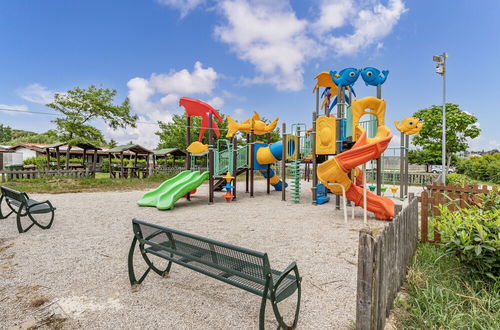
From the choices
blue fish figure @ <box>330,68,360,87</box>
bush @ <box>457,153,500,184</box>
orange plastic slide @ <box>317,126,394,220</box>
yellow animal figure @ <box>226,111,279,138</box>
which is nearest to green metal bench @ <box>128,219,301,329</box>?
orange plastic slide @ <box>317,126,394,220</box>

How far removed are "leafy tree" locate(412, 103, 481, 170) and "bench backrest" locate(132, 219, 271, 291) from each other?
27.8m

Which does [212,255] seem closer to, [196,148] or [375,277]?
[375,277]

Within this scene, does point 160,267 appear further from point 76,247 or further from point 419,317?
point 419,317

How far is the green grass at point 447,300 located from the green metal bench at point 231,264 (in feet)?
3.65

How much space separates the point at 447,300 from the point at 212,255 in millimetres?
2368

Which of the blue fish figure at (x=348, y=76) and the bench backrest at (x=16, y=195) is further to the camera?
the blue fish figure at (x=348, y=76)

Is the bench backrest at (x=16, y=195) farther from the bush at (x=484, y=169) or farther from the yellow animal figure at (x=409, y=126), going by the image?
the bush at (x=484, y=169)

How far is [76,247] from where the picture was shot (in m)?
4.62

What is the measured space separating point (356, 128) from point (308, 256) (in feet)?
18.0

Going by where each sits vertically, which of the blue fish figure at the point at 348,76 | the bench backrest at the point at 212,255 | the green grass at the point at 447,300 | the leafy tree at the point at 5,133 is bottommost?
the green grass at the point at 447,300

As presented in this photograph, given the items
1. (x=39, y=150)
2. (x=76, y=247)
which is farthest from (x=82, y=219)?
(x=39, y=150)

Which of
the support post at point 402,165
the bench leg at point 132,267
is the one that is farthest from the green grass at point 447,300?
the support post at point 402,165

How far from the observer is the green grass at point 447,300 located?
2258 mm

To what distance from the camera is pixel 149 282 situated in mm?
3217
